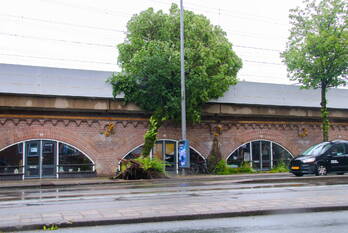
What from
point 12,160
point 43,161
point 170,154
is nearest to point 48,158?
point 43,161

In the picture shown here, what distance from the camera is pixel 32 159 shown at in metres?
21.8

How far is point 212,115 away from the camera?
26.2 m

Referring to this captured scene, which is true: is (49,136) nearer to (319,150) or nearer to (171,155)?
(171,155)

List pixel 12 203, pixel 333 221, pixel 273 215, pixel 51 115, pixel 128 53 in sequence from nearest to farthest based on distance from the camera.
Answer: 1. pixel 333 221
2. pixel 273 215
3. pixel 12 203
4. pixel 51 115
5. pixel 128 53

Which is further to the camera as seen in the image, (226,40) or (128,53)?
(226,40)

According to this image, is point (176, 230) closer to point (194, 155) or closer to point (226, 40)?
point (194, 155)

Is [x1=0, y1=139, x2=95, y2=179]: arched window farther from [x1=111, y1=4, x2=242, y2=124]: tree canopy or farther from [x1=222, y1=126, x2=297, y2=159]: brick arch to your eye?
[x1=222, y1=126, x2=297, y2=159]: brick arch

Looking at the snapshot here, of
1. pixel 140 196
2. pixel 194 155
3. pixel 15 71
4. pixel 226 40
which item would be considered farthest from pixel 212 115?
pixel 140 196

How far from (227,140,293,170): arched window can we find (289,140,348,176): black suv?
20.1 feet

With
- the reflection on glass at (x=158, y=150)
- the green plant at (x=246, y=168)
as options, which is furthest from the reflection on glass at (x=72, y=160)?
the green plant at (x=246, y=168)

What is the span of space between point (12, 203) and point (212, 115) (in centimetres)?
1667

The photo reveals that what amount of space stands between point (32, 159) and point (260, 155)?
45.5 feet

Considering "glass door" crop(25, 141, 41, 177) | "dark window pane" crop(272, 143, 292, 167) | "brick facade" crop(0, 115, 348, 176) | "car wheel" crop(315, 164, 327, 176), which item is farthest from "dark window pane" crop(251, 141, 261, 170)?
"glass door" crop(25, 141, 41, 177)

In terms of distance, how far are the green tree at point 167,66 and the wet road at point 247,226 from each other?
1486 cm
